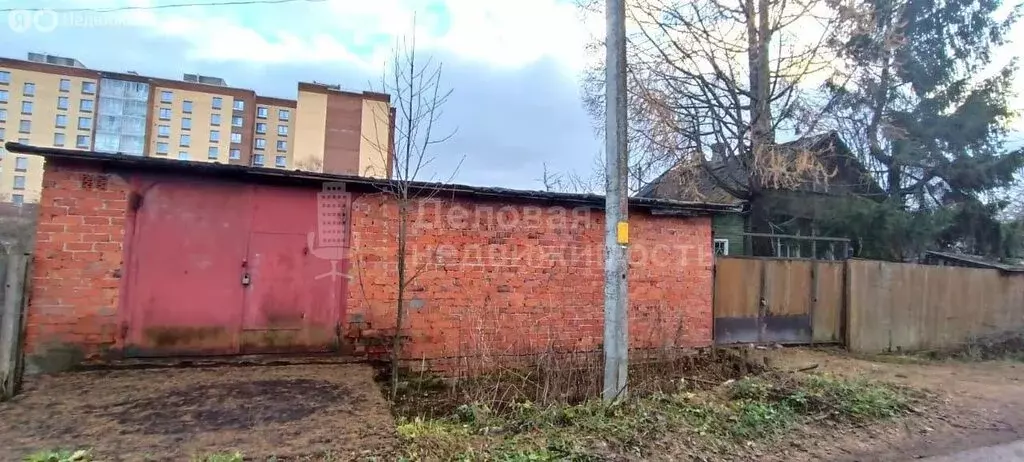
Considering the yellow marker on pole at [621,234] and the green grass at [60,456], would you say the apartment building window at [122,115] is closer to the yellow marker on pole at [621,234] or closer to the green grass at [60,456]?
the green grass at [60,456]

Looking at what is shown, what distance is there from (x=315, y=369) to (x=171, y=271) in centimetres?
172

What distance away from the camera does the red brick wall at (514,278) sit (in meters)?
5.70

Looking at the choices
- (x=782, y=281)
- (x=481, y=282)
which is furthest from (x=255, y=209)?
(x=782, y=281)

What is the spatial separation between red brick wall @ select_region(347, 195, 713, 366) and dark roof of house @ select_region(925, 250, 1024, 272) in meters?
8.44

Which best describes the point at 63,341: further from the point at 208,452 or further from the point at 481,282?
the point at 481,282

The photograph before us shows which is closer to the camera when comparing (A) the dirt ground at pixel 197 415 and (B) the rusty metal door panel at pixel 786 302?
(A) the dirt ground at pixel 197 415

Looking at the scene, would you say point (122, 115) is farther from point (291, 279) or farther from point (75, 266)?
point (291, 279)

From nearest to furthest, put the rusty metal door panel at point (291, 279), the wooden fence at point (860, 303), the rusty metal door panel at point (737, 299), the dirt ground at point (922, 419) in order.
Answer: the dirt ground at point (922, 419)
the rusty metal door panel at point (291, 279)
the rusty metal door panel at point (737, 299)
the wooden fence at point (860, 303)

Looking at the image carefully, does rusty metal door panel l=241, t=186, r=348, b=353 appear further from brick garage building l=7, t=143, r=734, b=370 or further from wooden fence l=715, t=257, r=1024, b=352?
wooden fence l=715, t=257, r=1024, b=352

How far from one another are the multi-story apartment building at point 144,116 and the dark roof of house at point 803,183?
31959 mm

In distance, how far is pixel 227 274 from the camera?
17.0ft

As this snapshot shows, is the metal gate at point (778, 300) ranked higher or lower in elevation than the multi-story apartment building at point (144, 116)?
lower

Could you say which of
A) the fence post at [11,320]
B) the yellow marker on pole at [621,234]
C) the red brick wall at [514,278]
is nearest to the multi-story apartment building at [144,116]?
the red brick wall at [514,278]

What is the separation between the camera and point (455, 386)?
17.6ft
